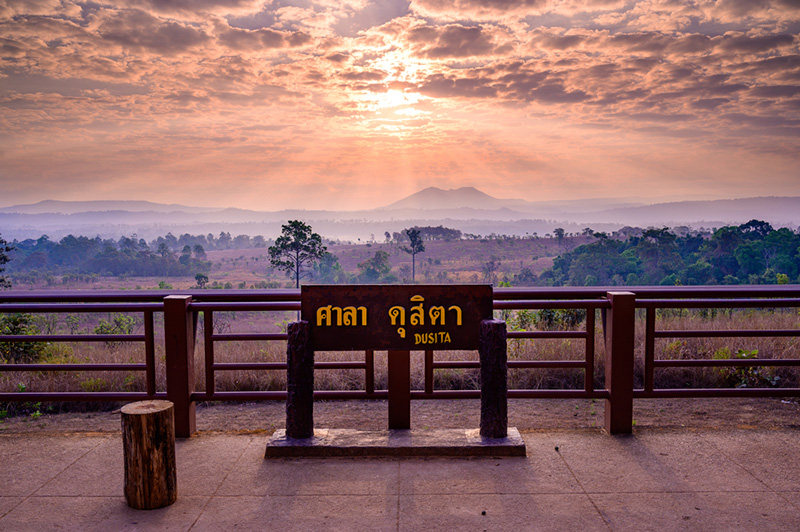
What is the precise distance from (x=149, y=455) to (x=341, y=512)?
1358mm

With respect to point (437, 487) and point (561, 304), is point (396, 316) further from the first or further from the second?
point (561, 304)

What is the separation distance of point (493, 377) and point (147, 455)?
267 centimetres

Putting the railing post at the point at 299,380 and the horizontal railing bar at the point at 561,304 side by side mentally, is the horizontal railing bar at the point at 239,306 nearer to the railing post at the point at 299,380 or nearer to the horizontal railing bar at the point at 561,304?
Answer: the railing post at the point at 299,380

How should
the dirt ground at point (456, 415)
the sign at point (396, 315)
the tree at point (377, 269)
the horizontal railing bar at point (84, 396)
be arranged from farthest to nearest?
the tree at point (377, 269) < the dirt ground at point (456, 415) < the horizontal railing bar at point (84, 396) < the sign at point (396, 315)

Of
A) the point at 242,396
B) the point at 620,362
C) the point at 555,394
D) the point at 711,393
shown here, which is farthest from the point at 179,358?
the point at 711,393

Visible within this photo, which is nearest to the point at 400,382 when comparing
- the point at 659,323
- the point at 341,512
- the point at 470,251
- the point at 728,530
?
the point at 341,512

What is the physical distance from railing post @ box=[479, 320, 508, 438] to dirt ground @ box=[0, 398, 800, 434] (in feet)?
5.48

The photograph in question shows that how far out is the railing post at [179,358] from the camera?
5.23 meters

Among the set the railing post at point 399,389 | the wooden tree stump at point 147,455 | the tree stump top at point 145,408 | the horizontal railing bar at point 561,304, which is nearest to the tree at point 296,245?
the railing post at point 399,389

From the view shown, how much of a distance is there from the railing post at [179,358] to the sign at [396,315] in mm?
1168

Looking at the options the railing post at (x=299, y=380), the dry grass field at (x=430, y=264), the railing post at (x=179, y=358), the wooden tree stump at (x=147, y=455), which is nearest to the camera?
the wooden tree stump at (x=147, y=455)

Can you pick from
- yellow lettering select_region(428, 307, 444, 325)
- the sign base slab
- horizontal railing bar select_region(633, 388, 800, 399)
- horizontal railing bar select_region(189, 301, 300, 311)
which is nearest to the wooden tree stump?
the sign base slab

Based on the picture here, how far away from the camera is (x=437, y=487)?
4.29 meters

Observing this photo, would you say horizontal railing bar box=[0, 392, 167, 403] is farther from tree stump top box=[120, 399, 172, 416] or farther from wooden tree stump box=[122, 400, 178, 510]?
wooden tree stump box=[122, 400, 178, 510]
